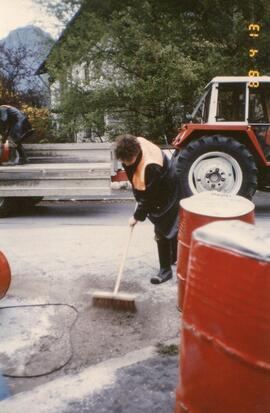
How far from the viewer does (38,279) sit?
193 inches

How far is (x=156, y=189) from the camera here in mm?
4477

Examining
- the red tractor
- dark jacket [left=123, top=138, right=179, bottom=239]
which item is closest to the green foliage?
the red tractor

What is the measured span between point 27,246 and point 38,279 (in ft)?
4.15

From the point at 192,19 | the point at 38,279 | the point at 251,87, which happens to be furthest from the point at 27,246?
the point at 192,19

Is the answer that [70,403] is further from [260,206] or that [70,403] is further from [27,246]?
[260,206]

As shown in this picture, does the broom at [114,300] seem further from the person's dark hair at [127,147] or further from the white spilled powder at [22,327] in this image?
the person's dark hair at [127,147]

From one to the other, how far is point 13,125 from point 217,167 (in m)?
3.83

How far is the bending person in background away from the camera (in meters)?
Answer: 9.10

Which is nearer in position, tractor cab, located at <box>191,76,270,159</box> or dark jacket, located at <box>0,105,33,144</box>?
tractor cab, located at <box>191,76,270,159</box>

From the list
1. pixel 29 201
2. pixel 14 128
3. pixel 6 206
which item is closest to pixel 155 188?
pixel 6 206

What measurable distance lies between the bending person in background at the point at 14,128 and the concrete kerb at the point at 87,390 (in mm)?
6419

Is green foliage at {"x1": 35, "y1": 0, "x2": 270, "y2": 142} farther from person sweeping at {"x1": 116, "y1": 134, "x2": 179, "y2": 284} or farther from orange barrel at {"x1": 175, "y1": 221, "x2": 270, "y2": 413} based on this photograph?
orange barrel at {"x1": 175, "y1": 221, "x2": 270, "y2": 413}

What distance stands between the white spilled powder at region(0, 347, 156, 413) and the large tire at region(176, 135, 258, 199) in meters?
4.85

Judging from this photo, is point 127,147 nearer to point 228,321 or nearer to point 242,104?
point 228,321
